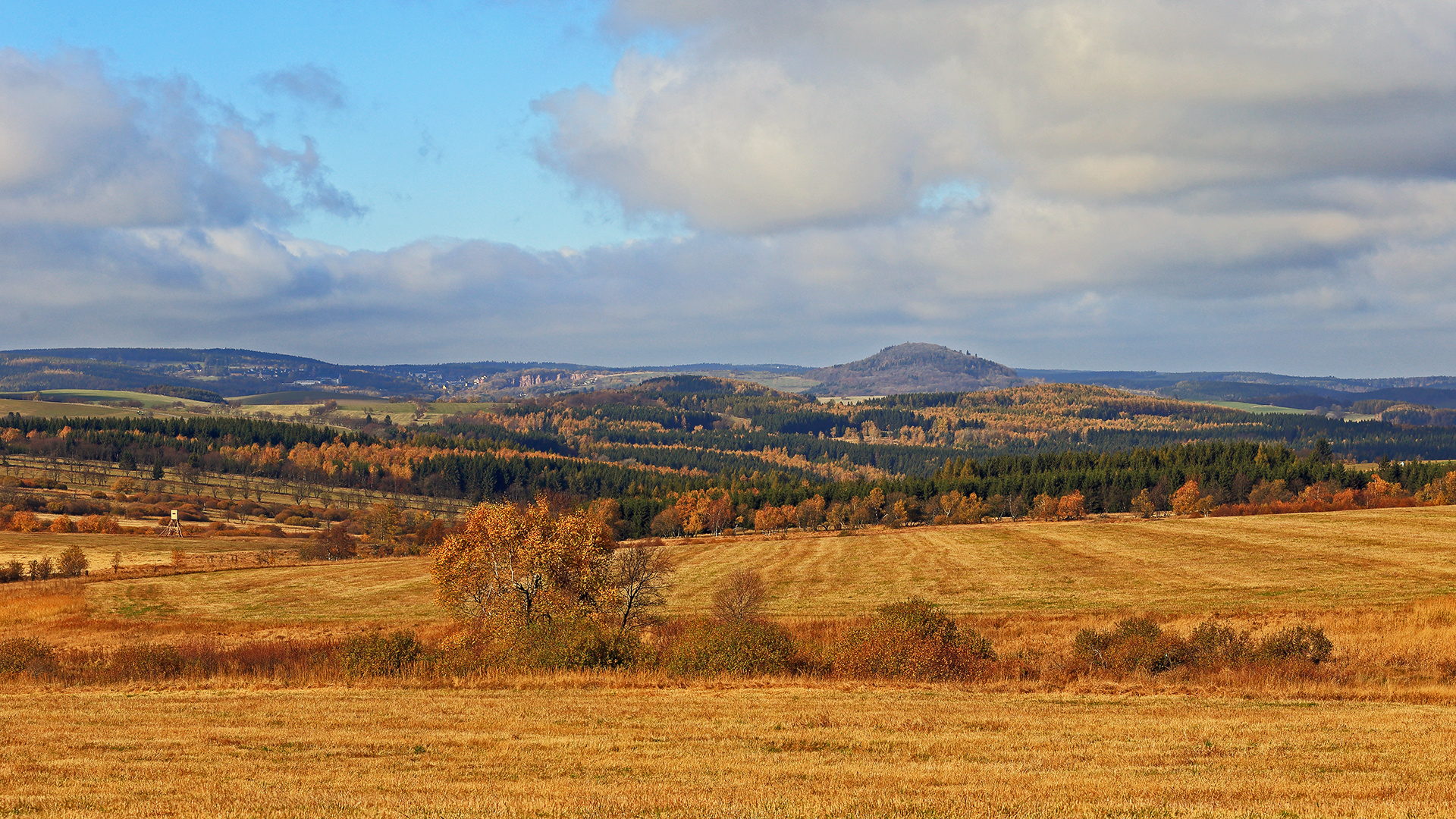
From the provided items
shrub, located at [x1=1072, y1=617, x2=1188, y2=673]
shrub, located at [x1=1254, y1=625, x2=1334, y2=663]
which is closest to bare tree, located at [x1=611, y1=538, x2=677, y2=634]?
shrub, located at [x1=1072, y1=617, x2=1188, y2=673]

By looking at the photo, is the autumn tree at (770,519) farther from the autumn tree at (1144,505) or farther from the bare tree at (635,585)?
the bare tree at (635,585)

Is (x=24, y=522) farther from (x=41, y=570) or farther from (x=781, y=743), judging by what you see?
(x=781, y=743)

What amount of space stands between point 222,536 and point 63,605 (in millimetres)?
76936

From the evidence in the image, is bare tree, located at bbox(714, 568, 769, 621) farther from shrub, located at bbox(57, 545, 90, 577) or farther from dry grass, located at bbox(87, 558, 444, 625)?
shrub, located at bbox(57, 545, 90, 577)

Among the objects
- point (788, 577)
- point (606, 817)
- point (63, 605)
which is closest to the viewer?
point (606, 817)

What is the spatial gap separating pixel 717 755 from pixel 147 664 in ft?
102

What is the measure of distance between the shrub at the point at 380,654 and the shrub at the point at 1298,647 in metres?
37.0

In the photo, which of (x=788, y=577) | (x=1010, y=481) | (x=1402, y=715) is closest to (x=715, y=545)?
(x=788, y=577)

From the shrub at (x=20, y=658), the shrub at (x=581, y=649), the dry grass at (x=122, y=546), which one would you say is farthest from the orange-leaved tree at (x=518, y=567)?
the dry grass at (x=122, y=546)

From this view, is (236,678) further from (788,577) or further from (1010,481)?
(1010,481)

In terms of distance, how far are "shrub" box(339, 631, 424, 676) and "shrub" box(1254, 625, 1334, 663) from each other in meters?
37.0

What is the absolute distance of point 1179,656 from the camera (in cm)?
3991

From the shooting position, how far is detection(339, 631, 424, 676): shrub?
39.8m

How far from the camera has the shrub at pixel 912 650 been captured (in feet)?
127
